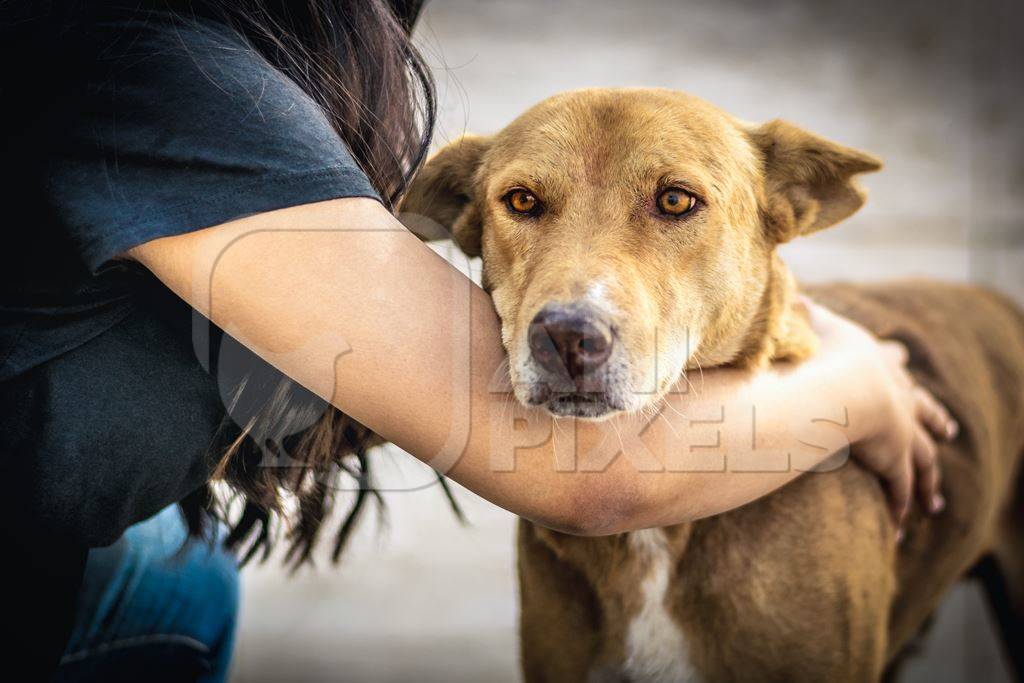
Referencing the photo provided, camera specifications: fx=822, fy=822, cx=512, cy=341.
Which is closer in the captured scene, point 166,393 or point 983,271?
point 166,393

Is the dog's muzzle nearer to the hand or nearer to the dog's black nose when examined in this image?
the dog's black nose

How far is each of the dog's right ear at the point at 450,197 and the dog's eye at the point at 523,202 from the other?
0.17 metres

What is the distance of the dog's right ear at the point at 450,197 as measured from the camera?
5.51 ft

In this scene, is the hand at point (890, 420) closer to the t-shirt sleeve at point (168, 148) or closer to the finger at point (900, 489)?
the finger at point (900, 489)

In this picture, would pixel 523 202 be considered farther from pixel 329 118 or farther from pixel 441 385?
pixel 441 385

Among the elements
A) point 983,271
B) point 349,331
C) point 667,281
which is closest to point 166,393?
point 349,331

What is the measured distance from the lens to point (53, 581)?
1.28 meters

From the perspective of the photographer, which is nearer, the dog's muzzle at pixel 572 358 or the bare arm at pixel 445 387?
the bare arm at pixel 445 387

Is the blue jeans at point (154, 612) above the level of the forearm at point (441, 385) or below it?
Answer: below

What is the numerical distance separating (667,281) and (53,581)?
43.0 inches

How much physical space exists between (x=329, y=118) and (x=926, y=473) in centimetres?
148

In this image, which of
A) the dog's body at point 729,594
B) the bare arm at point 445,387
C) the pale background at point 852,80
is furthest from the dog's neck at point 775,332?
the pale background at point 852,80

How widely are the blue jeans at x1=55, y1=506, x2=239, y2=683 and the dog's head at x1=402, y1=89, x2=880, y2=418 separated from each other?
888mm

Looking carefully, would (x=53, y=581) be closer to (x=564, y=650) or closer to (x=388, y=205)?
(x=388, y=205)
